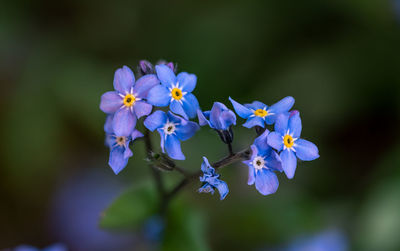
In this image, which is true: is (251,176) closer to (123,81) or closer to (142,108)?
(142,108)

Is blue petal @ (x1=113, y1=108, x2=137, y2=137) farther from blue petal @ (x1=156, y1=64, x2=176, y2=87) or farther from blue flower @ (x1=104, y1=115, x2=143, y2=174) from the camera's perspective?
blue petal @ (x1=156, y1=64, x2=176, y2=87)

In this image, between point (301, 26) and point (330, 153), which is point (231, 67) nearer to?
point (301, 26)

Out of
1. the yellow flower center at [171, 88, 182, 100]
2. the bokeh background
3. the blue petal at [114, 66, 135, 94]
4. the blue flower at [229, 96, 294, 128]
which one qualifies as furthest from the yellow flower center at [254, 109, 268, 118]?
the bokeh background

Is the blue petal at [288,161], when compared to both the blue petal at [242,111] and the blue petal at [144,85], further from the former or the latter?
the blue petal at [144,85]

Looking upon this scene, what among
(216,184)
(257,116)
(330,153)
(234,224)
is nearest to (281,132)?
(257,116)

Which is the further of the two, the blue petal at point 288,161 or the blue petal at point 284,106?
the blue petal at point 284,106

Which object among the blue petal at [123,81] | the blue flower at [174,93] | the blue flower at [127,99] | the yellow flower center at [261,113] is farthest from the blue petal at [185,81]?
the yellow flower center at [261,113]
